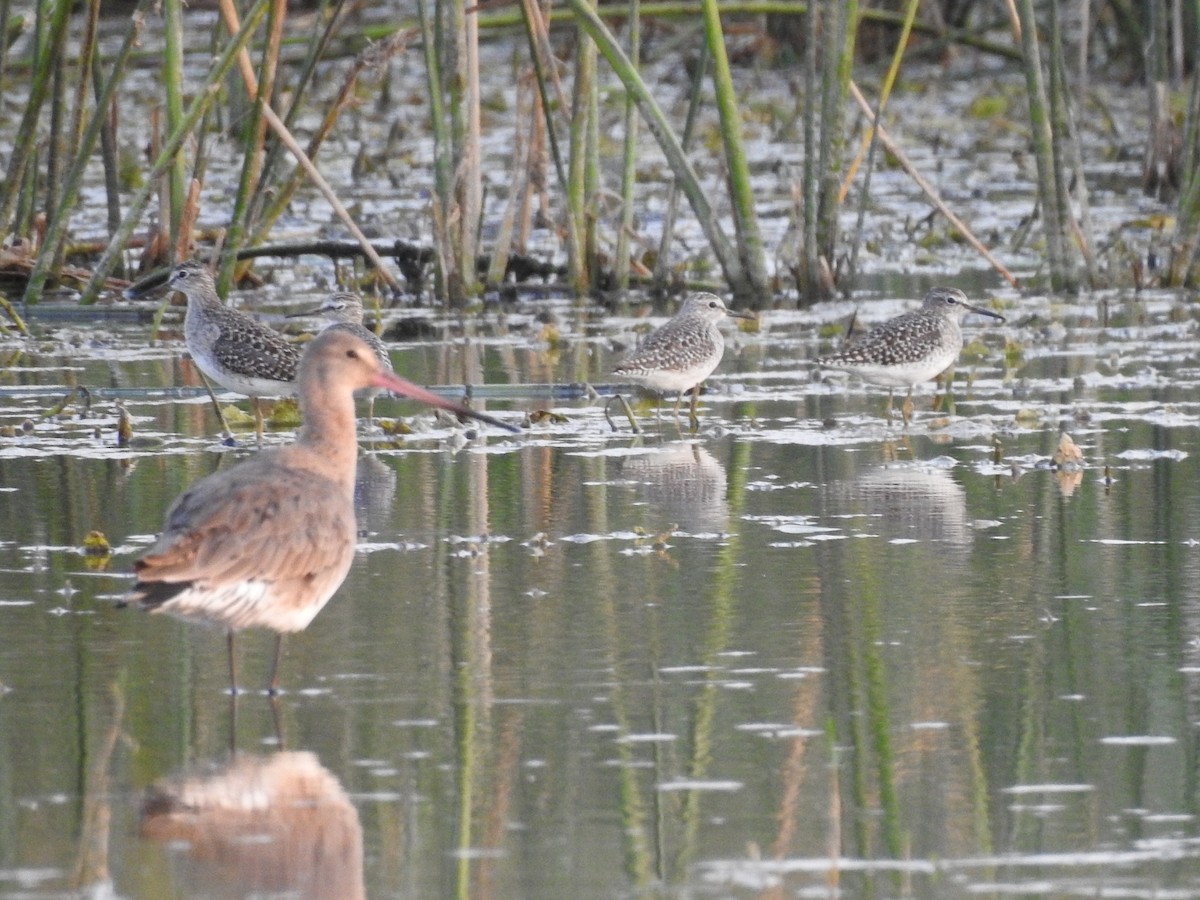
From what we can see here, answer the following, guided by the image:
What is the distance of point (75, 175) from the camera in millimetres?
12477

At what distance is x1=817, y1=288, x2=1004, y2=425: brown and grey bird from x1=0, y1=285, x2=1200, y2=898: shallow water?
0.64m

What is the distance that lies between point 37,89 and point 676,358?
13.6ft

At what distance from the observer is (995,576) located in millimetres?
7199

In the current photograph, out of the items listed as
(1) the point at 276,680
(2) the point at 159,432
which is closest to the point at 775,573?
(1) the point at 276,680

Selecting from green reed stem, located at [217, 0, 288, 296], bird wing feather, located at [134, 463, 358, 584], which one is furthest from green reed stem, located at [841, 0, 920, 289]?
bird wing feather, located at [134, 463, 358, 584]

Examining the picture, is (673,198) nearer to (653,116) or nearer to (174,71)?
(653,116)

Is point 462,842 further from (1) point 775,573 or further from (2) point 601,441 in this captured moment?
(2) point 601,441

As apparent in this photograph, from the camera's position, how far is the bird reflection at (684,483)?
8.18 meters

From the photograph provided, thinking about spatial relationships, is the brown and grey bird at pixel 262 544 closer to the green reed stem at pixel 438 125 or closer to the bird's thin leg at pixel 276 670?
the bird's thin leg at pixel 276 670

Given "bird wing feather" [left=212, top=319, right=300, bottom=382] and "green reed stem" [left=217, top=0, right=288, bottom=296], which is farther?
"green reed stem" [left=217, top=0, right=288, bottom=296]

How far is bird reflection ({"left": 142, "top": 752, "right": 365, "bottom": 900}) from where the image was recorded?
14.6 ft

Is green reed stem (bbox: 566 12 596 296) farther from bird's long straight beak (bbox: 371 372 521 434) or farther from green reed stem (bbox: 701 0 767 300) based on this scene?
bird's long straight beak (bbox: 371 372 521 434)

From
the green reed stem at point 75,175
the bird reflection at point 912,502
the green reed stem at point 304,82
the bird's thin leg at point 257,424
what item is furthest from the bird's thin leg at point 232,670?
the green reed stem at point 304,82

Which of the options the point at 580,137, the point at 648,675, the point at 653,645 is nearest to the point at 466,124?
the point at 580,137
